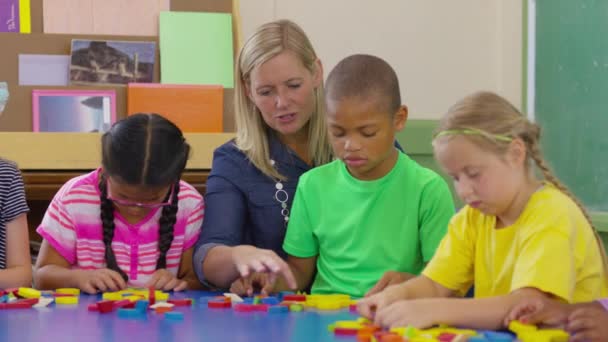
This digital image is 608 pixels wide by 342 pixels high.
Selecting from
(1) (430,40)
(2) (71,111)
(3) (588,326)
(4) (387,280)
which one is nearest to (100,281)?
(4) (387,280)

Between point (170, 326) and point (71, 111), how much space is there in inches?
68.5

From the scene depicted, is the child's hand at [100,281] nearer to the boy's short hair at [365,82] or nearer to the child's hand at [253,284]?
the child's hand at [253,284]

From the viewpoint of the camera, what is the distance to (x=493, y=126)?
1.40 m

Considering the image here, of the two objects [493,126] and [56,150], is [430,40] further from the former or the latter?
[493,126]

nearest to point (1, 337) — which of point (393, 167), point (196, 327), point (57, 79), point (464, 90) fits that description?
point (196, 327)

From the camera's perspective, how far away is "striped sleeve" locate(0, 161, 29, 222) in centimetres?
207

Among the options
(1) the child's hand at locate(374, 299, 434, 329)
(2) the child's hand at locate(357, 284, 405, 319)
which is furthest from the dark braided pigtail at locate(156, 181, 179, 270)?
(1) the child's hand at locate(374, 299, 434, 329)

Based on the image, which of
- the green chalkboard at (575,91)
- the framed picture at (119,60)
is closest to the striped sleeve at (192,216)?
the framed picture at (119,60)

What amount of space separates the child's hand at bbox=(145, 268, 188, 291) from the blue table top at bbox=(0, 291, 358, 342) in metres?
0.29

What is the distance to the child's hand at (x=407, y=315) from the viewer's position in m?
1.27

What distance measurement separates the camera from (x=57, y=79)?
9.92 ft

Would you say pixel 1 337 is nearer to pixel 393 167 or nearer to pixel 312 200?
pixel 312 200

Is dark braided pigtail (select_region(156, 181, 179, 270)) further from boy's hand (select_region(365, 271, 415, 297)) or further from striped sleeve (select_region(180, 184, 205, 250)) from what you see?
boy's hand (select_region(365, 271, 415, 297))

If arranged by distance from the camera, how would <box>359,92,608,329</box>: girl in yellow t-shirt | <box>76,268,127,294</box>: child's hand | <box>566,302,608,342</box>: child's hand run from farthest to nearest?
1. <box>76,268,127,294</box>: child's hand
2. <box>359,92,608,329</box>: girl in yellow t-shirt
3. <box>566,302,608,342</box>: child's hand
